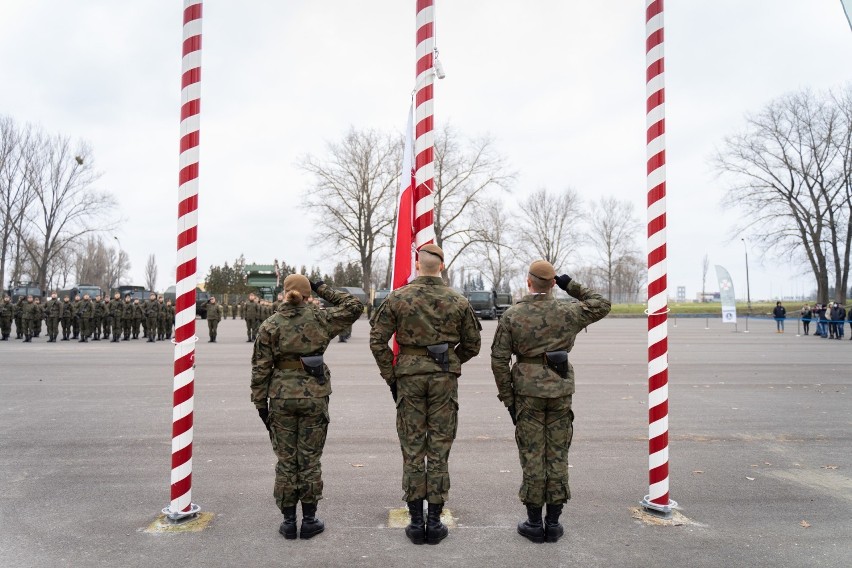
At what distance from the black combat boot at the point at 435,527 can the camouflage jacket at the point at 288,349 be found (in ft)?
3.99

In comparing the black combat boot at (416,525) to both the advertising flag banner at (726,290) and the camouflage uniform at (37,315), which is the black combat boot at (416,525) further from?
the advertising flag banner at (726,290)

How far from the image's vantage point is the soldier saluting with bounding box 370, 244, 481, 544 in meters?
4.38

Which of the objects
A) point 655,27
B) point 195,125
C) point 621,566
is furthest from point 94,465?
point 655,27

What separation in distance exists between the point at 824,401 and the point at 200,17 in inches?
448

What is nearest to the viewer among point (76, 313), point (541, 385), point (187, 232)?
point (541, 385)

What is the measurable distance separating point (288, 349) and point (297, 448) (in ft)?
2.51

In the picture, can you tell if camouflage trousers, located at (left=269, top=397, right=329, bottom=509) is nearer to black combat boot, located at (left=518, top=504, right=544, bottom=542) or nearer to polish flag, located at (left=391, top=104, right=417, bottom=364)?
black combat boot, located at (left=518, top=504, right=544, bottom=542)

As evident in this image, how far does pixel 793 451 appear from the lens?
22.9 feet

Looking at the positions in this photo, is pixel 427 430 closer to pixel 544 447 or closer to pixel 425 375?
pixel 425 375

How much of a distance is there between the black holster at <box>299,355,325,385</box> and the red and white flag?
5.29 ft

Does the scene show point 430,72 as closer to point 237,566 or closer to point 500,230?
point 237,566

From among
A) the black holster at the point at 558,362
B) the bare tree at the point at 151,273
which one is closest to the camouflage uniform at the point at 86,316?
the black holster at the point at 558,362

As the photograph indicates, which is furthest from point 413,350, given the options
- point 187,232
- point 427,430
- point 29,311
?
point 29,311

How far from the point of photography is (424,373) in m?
4.43
